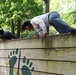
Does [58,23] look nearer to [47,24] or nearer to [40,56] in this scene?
[47,24]

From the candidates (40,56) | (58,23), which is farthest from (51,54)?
(58,23)

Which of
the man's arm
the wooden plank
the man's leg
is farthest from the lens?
the man's arm

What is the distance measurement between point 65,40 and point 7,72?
276 cm

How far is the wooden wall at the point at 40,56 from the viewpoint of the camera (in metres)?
4.56

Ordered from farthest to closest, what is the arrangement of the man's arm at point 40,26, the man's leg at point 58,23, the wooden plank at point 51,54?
the man's arm at point 40,26
the man's leg at point 58,23
the wooden plank at point 51,54

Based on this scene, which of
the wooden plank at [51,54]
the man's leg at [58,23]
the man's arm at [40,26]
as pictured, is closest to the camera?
the wooden plank at [51,54]

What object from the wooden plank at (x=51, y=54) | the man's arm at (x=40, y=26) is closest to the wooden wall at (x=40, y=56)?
the wooden plank at (x=51, y=54)

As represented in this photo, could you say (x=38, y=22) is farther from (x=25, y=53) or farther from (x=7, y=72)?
(x=7, y=72)

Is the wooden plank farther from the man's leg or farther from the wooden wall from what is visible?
the man's leg

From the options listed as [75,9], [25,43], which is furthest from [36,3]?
[25,43]

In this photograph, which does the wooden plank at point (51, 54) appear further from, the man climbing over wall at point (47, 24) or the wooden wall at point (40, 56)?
the man climbing over wall at point (47, 24)

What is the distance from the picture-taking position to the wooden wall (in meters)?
4.56

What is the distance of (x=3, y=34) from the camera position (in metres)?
7.06

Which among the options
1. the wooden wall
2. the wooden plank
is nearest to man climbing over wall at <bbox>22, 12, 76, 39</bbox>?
the wooden wall
